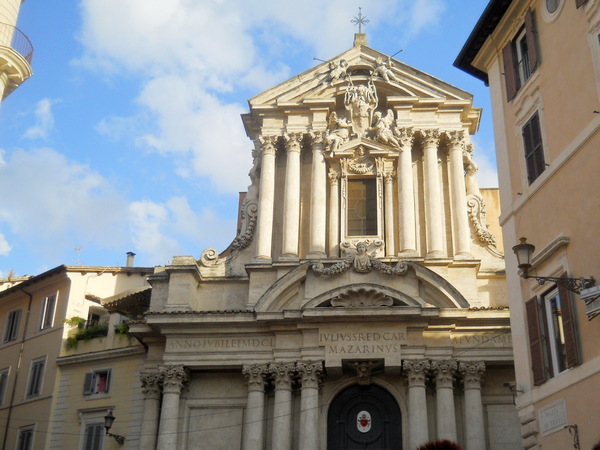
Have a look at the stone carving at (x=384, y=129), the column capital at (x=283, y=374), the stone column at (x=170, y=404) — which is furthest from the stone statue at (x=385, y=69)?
the stone column at (x=170, y=404)

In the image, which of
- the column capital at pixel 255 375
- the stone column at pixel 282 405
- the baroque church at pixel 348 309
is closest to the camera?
the stone column at pixel 282 405

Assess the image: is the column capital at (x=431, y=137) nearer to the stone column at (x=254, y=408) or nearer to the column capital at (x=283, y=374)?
the column capital at (x=283, y=374)

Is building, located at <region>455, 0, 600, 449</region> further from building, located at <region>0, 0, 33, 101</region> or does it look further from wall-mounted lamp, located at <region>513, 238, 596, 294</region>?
building, located at <region>0, 0, 33, 101</region>

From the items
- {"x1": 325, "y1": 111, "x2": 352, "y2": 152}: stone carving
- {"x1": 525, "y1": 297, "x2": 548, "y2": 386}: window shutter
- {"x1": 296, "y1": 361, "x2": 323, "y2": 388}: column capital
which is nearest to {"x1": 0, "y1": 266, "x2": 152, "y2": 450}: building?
{"x1": 296, "y1": 361, "x2": 323, "y2": 388}: column capital

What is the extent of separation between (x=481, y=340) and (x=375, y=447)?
4040 millimetres

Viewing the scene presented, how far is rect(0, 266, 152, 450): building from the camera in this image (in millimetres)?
25812

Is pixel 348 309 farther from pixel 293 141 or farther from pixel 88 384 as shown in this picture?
pixel 88 384

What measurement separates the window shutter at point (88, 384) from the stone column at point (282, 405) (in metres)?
6.89

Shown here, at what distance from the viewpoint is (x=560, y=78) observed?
13922 mm

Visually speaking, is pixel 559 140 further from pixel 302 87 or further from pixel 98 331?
pixel 98 331

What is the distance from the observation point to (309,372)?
2120cm

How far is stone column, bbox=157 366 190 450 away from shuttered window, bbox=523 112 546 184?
11.1 meters

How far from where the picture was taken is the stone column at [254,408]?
20.8m

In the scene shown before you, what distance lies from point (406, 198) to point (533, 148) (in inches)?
351
